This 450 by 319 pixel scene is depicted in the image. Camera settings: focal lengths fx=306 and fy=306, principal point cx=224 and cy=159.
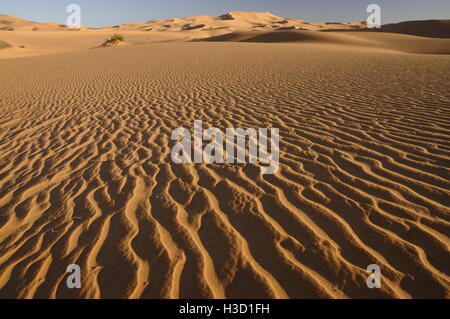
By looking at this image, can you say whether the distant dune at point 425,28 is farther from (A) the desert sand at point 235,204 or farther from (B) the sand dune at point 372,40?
(A) the desert sand at point 235,204

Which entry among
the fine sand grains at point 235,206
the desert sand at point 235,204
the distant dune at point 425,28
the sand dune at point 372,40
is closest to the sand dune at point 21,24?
the sand dune at point 372,40

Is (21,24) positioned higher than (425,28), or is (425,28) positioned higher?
(21,24)

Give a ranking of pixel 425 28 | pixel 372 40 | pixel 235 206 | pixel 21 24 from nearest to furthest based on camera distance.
Result: pixel 235 206, pixel 372 40, pixel 425 28, pixel 21 24

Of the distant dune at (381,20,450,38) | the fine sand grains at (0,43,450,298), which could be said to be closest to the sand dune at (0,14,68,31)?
the distant dune at (381,20,450,38)

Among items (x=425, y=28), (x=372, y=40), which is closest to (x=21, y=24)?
(x=372, y=40)

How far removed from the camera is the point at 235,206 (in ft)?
10.5

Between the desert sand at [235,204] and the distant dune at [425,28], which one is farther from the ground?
the distant dune at [425,28]

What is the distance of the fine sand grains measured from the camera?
230 centimetres

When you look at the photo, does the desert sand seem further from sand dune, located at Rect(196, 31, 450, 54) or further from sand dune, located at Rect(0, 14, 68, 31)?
sand dune, located at Rect(0, 14, 68, 31)

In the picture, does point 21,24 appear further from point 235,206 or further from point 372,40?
point 235,206

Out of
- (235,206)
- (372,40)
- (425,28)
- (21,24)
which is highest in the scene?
(21,24)

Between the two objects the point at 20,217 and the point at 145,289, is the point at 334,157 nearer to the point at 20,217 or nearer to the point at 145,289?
the point at 145,289

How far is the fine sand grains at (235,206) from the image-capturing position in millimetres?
2299
